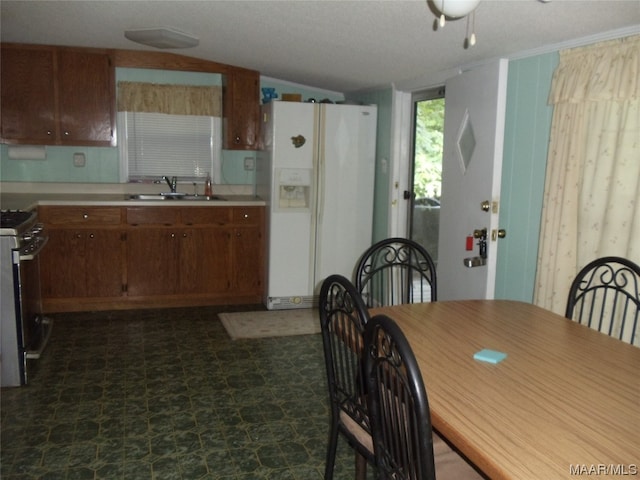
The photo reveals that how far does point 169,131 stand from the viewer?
5293 millimetres

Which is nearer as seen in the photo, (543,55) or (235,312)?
(543,55)

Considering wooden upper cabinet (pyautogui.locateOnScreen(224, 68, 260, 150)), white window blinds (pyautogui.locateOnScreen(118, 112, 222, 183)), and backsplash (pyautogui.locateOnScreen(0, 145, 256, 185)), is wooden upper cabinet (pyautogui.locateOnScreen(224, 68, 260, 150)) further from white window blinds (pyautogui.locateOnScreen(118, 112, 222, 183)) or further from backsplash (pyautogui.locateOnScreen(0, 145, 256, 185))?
backsplash (pyautogui.locateOnScreen(0, 145, 256, 185))

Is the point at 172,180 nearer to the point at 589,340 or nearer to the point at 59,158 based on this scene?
the point at 59,158

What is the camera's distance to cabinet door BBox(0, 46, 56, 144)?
15.0 feet

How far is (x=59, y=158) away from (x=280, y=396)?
124 inches

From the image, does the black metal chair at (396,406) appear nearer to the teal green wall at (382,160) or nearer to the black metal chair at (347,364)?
the black metal chair at (347,364)

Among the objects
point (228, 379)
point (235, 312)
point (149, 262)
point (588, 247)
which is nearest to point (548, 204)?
point (588, 247)

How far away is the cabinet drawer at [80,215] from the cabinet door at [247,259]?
100 centimetres

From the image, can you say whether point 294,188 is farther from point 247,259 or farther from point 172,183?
point 172,183

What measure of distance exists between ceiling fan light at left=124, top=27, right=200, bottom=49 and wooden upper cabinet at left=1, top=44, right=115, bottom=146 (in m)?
0.71

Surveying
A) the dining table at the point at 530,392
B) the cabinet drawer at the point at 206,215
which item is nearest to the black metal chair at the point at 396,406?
the dining table at the point at 530,392

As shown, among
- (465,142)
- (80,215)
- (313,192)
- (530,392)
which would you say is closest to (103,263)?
(80,215)

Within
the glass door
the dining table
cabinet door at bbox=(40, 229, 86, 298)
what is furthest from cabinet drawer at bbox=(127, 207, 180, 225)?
the dining table

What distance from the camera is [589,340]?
1957 mm
